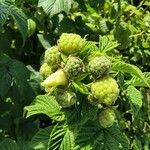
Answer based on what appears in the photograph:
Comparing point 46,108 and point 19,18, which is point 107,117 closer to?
point 46,108

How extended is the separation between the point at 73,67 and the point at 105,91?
0.40ft

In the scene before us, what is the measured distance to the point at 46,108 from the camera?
1.85 metres

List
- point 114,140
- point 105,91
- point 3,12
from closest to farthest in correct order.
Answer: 1. point 105,91
2. point 114,140
3. point 3,12

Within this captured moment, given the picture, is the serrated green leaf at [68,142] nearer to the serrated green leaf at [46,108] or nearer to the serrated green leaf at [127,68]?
the serrated green leaf at [46,108]

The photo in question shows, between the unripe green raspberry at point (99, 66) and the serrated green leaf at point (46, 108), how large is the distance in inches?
10.8

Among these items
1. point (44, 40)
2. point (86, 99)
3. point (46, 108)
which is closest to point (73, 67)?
point (86, 99)

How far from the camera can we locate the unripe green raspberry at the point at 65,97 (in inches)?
64.1

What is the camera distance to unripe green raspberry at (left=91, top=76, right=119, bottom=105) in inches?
61.9

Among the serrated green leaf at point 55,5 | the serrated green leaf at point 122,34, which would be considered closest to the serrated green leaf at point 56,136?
the serrated green leaf at point 55,5

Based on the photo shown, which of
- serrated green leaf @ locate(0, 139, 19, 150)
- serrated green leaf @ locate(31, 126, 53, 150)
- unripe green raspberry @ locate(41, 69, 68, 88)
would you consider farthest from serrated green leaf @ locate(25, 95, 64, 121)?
serrated green leaf @ locate(0, 139, 19, 150)

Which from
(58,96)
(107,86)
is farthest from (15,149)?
(107,86)

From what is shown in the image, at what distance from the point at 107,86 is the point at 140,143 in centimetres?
106

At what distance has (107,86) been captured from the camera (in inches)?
62.1

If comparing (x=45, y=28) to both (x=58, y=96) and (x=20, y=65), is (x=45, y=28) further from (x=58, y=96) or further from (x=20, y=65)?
(x=58, y=96)
